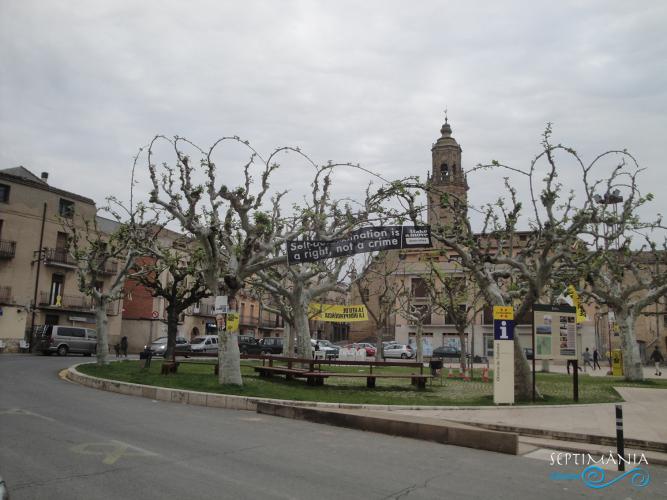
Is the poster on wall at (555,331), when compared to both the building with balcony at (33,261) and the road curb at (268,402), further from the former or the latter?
the building with balcony at (33,261)

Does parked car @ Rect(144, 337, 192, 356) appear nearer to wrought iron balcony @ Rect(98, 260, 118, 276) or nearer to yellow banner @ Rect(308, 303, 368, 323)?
wrought iron balcony @ Rect(98, 260, 118, 276)

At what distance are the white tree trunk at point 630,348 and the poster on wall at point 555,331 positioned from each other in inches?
440

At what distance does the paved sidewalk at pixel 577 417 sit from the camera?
10.3 meters

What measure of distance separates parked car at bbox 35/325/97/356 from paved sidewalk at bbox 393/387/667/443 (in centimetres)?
2875

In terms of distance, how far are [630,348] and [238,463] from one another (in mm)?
22324

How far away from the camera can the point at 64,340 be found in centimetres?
3450

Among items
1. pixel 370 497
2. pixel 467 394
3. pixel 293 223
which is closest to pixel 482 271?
pixel 467 394

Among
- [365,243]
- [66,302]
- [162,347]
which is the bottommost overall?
[162,347]

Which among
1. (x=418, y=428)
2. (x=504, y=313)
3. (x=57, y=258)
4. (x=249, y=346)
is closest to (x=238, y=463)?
(x=418, y=428)

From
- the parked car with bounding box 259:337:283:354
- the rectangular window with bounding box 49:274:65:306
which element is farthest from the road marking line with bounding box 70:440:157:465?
the rectangular window with bounding box 49:274:65:306

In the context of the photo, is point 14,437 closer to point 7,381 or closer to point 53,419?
point 53,419

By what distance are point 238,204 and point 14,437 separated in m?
8.62

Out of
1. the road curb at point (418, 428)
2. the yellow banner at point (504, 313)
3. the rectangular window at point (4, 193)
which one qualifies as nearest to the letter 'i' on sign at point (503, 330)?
the yellow banner at point (504, 313)

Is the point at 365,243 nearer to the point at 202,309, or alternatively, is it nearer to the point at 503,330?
the point at 503,330
